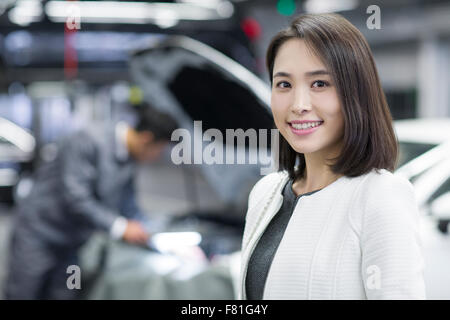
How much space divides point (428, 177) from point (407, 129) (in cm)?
39

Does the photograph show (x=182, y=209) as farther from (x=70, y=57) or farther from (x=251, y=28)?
(x=251, y=28)

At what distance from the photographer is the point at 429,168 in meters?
2.21

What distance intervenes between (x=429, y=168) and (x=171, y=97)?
1352 millimetres

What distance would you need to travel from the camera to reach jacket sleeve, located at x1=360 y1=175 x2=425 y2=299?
0.71 metres

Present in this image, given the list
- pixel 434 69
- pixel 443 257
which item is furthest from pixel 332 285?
pixel 434 69

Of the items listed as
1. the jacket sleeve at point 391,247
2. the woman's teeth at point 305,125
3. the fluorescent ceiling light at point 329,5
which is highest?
the fluorescent ceiling light at point 329,5

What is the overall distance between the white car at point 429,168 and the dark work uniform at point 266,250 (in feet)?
4.12

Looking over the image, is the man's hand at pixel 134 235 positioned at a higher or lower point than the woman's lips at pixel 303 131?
higher

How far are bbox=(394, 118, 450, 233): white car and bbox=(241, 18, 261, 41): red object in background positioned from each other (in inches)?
50.9

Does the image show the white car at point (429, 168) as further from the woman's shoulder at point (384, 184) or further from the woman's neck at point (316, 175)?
the woman's shoulder at point (384, 184)

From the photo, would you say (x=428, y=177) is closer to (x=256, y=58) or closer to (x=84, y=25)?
(x=256, y=58)

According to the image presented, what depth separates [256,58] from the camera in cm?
314

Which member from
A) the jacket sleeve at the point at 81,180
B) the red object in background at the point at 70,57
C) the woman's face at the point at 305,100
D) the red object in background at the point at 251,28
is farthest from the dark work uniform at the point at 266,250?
the red object in background at the point at 70,57

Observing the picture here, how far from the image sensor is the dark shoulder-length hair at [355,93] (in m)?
0.81
